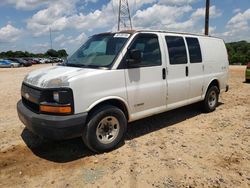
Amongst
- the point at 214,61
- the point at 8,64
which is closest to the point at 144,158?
the point at 214,61

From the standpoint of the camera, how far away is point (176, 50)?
6.00 m

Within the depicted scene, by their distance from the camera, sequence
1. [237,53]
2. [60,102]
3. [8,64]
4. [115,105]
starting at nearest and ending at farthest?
[60,102], [115,105], [8,64], [237,53]

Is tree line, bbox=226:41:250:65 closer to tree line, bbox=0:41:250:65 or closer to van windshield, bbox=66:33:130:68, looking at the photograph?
tree line, bbox=0:41:250:65

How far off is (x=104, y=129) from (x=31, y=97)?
4.56ft

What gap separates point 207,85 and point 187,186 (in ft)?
13.1

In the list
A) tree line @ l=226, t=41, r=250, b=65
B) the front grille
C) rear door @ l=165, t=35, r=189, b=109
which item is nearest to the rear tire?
rear door @ l=165, t=35, r=189, b=109

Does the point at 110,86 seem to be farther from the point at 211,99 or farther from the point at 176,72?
the point at 211,99

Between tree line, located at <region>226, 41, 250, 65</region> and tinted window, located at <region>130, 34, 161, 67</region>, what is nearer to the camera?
tinted window, located at <region>130, 34, 161, 67</region>

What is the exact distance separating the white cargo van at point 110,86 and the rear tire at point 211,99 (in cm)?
85

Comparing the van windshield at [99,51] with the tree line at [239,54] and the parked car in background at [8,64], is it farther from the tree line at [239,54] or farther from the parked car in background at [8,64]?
the parked car in background at [8,64]

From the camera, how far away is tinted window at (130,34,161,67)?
17.1 ft

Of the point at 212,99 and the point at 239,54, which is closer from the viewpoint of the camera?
the point at 212,99

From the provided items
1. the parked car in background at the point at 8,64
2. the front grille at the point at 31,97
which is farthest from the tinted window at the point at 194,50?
the parked car in background at the point at 8,64

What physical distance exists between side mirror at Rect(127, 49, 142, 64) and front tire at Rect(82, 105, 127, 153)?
3.04 ft
